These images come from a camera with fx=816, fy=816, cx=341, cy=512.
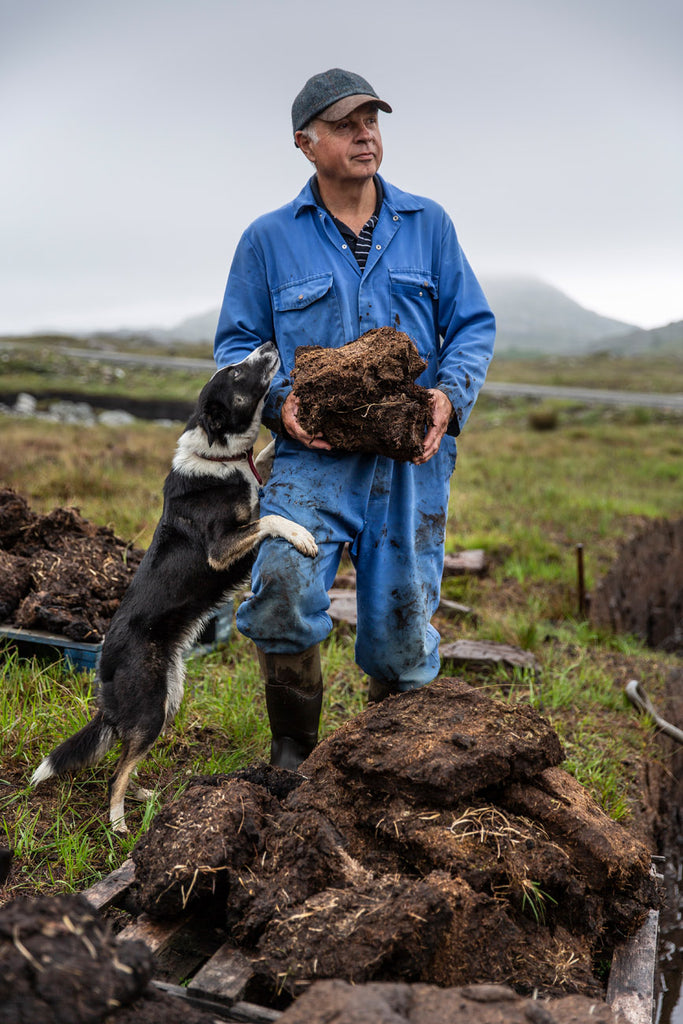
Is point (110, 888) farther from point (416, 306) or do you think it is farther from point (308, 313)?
point (416, 306)

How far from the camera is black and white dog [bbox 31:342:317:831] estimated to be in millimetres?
3643

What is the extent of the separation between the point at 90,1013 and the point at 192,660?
11.7ft

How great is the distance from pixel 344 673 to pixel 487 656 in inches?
38.4

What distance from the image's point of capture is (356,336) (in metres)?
3.72

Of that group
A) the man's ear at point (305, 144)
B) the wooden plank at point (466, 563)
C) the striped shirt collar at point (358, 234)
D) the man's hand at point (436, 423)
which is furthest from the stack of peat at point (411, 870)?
the wooden plank at point (466, 563)

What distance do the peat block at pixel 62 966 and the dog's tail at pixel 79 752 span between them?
187cm

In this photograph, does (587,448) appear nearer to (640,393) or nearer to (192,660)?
(192,660)

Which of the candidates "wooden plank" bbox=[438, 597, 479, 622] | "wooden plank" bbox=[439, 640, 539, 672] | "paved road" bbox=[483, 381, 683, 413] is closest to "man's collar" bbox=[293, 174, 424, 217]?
"wooden plank" bbox=[439, 640, 539, 672]

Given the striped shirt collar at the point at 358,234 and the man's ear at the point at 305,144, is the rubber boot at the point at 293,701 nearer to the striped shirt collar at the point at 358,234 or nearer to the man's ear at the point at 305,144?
the striped shirt collar at the point at 358,234

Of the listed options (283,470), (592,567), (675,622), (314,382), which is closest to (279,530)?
(283,470)

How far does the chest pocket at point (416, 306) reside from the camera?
3.74 meters

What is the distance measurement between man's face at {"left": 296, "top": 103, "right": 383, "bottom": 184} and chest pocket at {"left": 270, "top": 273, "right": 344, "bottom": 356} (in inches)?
18.4

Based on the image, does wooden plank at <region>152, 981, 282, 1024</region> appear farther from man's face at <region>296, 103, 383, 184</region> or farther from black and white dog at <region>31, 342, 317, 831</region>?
man's face at <region>296, 103, 383, 184</region>

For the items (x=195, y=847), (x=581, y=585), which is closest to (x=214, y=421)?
(x=195, y=847)
